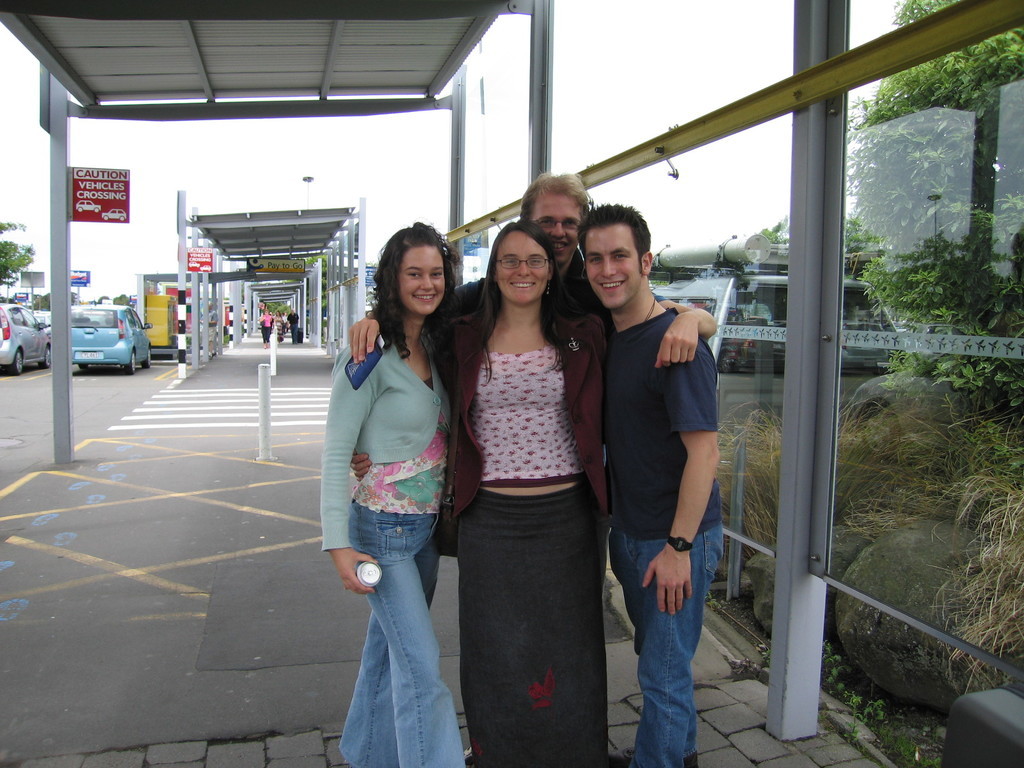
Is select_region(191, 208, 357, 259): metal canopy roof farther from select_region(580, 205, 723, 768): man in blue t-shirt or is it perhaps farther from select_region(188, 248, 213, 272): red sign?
select_region(580, 205, 723, 768): man in blue t-shirt

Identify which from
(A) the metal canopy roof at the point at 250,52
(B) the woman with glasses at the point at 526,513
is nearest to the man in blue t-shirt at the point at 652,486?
(B) the woman with glasses at the point at 526,513

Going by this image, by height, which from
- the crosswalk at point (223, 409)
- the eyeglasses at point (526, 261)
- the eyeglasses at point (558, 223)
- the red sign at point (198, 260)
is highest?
the red sign at point (198, 260)

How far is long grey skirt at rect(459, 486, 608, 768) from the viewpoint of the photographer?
2.44 meters

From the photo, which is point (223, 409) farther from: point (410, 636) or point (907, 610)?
point (907, 610)

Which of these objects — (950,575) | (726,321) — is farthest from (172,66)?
(950,575)

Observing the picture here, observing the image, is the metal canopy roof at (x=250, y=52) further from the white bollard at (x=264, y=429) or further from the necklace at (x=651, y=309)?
the necklace at (x=651, y=309)

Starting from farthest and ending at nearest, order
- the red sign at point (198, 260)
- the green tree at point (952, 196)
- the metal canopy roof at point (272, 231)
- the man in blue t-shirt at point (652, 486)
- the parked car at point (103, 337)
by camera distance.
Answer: the red sign at point (198, 260)
the metal canopy roof at point (272, 231)
the parked car at point (103, 337)
the man in blue t-shirt at point (652, 486)
the green tree at point (952, 196)

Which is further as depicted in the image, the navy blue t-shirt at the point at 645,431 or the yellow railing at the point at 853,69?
the navy blue t-shirt at the point at 645,431

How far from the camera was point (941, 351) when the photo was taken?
8.30ft

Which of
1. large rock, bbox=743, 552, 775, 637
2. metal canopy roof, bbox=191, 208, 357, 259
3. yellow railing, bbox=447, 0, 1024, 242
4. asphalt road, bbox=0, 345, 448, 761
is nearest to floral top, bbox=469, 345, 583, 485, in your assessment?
yellow railing, bbox=447, 0, 1024, 242

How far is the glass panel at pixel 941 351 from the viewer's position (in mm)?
2328

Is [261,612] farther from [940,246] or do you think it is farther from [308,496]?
[940,246]

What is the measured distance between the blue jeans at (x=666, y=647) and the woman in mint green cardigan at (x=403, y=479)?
62cm

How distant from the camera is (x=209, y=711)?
3.23 metres
